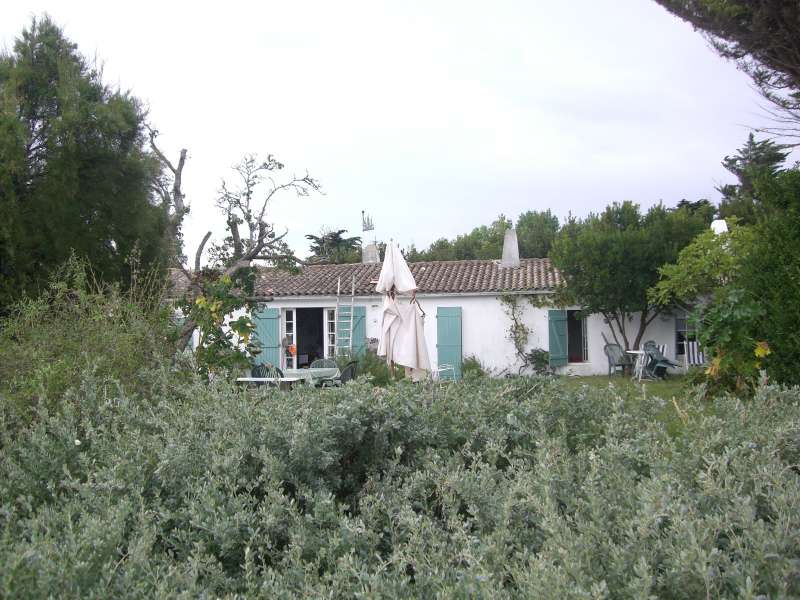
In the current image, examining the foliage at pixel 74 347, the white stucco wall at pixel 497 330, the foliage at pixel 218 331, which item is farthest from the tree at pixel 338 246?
the foliage at pixel 74 347

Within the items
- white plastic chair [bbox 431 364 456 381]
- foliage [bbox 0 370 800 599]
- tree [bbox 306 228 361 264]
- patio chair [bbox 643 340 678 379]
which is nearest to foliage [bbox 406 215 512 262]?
tree [bbox 306 228 361 264]

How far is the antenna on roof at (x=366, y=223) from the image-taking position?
2365cm

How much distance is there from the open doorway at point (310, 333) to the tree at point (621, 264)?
8391 millimetres

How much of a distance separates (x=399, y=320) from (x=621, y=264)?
9257 millimetres

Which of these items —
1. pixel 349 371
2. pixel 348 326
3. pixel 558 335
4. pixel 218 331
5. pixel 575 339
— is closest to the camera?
pixel 218 331

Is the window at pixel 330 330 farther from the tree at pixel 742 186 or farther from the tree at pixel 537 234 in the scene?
the tree at pixel 537 234

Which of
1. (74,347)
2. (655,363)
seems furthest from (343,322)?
(74,347)

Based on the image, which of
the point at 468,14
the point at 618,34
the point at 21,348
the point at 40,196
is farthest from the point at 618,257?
the point at 21,348

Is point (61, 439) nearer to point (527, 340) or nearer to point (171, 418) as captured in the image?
point (171, 418)

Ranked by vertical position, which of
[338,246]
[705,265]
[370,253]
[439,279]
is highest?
[338,246]

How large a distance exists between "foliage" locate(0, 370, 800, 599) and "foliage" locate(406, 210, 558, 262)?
3502 cm

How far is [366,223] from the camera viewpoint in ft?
78.3

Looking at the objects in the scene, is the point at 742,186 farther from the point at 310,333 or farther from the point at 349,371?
the point at 349,371

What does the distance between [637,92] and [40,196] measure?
729 cm
